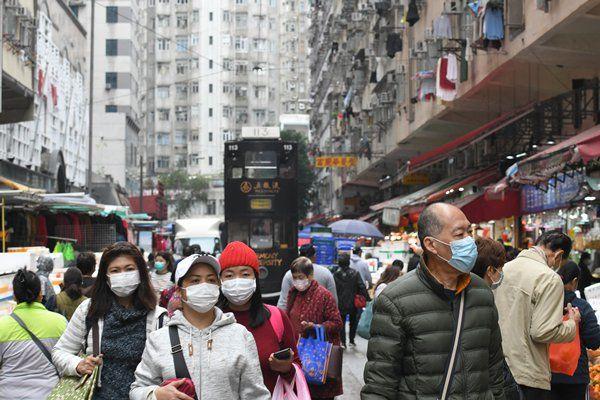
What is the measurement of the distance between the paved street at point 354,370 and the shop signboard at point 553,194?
4.36 m

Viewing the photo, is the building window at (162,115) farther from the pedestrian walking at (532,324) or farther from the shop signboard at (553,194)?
the pedestrian walking at (532,324)

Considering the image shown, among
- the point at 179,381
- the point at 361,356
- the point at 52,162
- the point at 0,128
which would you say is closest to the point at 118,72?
the point at 52,162

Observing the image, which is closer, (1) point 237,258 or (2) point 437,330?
(2) point 437,330

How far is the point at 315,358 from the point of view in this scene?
8547mm

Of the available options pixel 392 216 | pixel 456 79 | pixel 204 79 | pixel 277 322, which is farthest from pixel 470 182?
pixel 204 79

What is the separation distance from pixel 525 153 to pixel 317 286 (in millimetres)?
11371

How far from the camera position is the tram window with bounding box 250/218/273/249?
2453 cm

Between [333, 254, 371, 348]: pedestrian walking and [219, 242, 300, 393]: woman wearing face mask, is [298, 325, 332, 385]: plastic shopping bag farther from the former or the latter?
[333, 254, 371, 348]: pedestrian walking

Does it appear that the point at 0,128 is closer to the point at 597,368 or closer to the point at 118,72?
the point at 597,368

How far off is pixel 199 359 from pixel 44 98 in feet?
114

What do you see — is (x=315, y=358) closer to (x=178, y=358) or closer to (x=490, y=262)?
(x=490, y=262)

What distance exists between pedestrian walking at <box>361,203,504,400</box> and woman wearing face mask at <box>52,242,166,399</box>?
143 centimetres

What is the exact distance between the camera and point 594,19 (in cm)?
1658

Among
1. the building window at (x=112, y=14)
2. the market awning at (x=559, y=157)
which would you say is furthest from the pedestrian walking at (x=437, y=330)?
the building window at (x=112, y=14)
